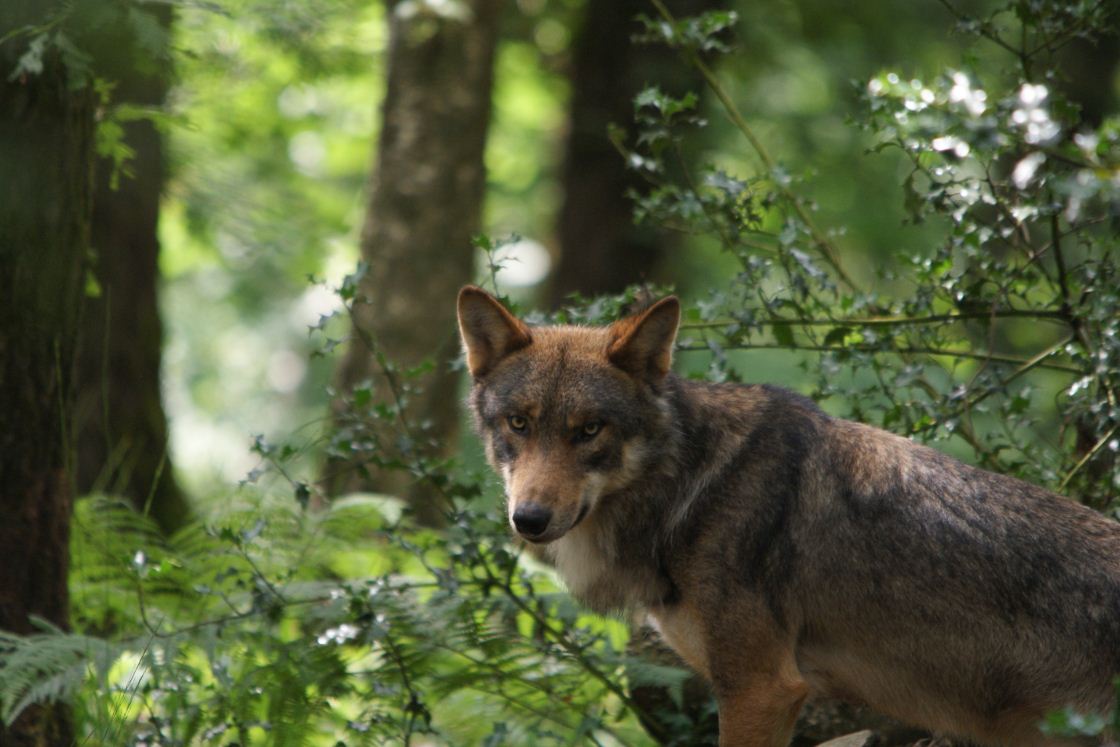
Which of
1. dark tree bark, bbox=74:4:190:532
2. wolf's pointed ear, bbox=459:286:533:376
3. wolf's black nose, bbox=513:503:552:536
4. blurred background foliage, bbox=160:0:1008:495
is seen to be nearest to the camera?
wolf's black nose, bbox=513:503:552:536

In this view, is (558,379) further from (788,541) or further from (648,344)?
(788,541)

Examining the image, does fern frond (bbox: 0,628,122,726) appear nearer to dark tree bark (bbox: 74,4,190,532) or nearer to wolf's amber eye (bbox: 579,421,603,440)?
wolf's amber eye (bbox: 579,421,603,440)

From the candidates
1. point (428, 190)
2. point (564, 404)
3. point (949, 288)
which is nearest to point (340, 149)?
point (428, 190)

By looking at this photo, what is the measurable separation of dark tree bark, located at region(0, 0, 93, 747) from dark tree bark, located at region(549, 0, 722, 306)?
797 centimetres

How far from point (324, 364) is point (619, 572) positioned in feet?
51.4

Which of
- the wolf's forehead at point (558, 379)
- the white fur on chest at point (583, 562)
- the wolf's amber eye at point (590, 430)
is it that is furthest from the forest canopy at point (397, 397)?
the wolf's amber eye at point (590, 430)

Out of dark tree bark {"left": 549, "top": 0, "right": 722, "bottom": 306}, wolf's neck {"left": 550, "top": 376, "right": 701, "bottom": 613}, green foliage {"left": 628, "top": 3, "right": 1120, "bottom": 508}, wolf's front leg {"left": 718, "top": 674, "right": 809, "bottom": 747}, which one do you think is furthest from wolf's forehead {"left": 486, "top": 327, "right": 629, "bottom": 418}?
dark tree bark {"left": 549, "top": 0, "right": 722, "bottom": 306}

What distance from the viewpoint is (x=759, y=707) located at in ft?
15.2

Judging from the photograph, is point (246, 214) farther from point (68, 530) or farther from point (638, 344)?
point (638, 344)

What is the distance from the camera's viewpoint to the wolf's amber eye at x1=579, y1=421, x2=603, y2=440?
15.9 ft

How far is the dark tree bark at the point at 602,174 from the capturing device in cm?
1325

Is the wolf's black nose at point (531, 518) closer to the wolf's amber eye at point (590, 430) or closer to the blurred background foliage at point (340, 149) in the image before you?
the wolf's amber eye at point (590, 430)

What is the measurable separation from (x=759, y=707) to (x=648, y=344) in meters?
1.54

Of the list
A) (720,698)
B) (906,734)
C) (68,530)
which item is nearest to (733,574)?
(720,698)
